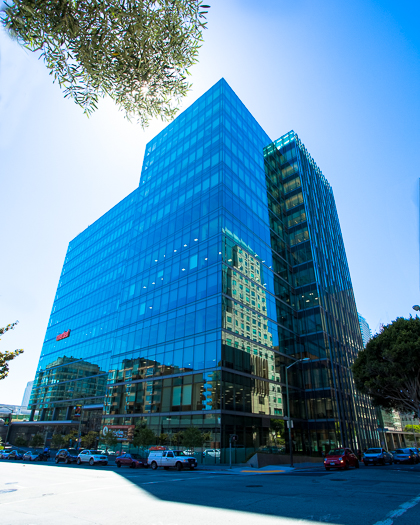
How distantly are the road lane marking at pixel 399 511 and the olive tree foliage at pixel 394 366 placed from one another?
2401 cm

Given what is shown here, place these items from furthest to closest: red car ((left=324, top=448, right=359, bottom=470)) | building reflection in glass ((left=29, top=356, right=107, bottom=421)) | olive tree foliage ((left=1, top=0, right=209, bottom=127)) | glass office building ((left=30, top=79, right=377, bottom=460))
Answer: building reflection in glass ((left=29, top=356, right=107, bottom=421)), glass office building ((left=30, top=79, right=377, bottom=460)), red car ((left=324, top=448, right=359, bottom=470)), olive tree foliage ((left=1, top=0, right=209, bottom=127))

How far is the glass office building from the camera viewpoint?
36.0m

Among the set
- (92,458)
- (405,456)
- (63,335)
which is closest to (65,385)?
(63,335)

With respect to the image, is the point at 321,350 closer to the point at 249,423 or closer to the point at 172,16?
the point at 249,423

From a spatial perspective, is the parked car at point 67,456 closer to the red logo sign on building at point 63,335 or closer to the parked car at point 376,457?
the parked car at point 376,457

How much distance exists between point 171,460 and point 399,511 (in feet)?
74.2

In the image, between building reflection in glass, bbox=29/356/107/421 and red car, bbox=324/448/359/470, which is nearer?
red car, bbox=324/448/359/470

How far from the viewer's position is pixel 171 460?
87.5ft

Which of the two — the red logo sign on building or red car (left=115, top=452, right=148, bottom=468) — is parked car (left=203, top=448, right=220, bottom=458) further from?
the red logo sign on building

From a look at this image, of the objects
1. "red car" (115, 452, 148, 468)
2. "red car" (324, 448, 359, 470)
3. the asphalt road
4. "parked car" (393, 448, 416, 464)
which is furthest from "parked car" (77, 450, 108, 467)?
"parked car" (393, 448, 416, 464)

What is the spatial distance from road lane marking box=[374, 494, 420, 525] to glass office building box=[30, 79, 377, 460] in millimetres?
23807

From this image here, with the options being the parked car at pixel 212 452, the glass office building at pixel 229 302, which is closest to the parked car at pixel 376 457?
the glass office building at pixel 229 302

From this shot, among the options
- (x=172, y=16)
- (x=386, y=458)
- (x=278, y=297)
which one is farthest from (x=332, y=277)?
(x=172, y=16)

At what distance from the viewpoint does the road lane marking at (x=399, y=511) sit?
283 inches
